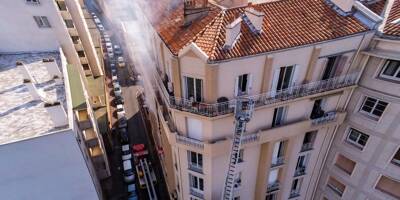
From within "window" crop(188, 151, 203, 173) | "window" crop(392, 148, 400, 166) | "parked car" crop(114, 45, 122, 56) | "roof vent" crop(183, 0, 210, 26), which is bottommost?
"window" crop(188, 151, 203, 173)

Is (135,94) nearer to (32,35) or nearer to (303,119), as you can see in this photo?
(32,35)

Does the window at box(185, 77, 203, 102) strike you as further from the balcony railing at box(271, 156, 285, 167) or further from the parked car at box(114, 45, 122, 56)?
the parked car at box(114, 45, 122, 56)

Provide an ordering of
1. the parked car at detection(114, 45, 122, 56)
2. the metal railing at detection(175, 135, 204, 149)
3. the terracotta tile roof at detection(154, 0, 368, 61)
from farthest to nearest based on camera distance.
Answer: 1. the parked car at detection(114, 45, 122, 56)
2. the metal railing at detection(175, 135, 204, 149)
3. the terracotta tile roof at detection(154, 0, 368, 61)

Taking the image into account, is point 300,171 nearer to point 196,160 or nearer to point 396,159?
point 396,159

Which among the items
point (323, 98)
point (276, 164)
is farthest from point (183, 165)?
point (323, 98)

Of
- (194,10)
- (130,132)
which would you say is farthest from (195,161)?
(130,132)

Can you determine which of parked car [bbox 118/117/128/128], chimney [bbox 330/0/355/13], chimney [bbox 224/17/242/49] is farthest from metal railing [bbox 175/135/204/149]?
parked car [bbox 118/117/128/128]
